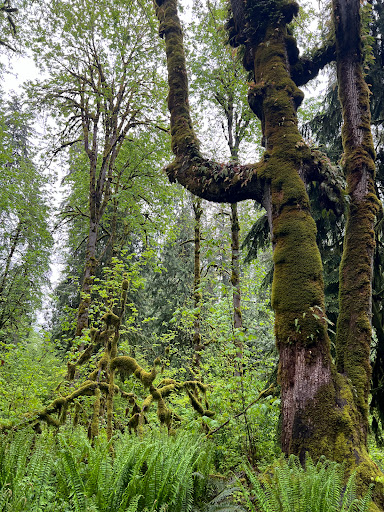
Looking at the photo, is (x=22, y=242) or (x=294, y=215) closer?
(x=294, y=215)

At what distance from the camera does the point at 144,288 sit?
447 inches

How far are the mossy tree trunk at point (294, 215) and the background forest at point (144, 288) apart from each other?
366mm

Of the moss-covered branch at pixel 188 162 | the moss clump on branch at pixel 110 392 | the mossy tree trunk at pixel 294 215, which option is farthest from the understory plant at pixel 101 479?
the moss-covered branch at pixel 188 162

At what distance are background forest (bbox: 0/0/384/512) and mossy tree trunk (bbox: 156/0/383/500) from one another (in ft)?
1.20

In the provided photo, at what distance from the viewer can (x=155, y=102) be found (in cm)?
1045

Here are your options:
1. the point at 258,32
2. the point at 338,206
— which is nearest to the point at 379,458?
the point at 338,206

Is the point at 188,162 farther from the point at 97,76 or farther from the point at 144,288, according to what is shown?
the point at 97,76

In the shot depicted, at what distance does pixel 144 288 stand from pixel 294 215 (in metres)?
8.29

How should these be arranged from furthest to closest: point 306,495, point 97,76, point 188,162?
1. point 97,76
2. point 188,162
3. point 306,495

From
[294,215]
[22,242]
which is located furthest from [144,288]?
[294,215]

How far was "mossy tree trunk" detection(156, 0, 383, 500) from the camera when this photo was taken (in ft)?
9.60

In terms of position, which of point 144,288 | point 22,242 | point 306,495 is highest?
point 22,242

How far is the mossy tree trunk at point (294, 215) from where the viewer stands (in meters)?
2.93

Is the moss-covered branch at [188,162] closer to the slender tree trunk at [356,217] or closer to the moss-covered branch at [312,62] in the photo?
the slender tree trunk at [356,217]
